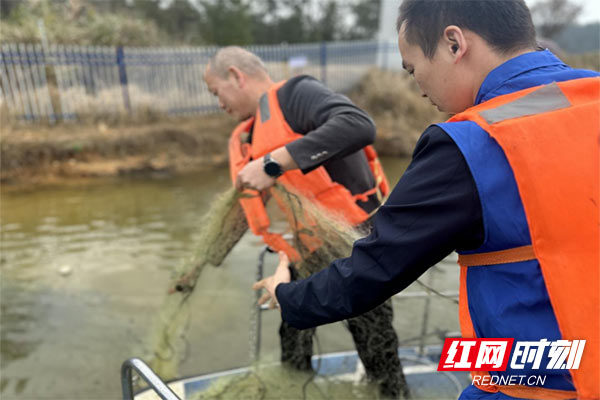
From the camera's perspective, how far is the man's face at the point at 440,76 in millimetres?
1281

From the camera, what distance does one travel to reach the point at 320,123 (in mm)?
2482

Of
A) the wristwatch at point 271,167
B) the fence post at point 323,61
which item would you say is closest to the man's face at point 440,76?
the wristwatch at point 271,167

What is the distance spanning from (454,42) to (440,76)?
0.10 metres

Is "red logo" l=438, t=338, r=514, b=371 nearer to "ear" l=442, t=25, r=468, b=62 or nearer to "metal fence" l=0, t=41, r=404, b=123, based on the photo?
"ear" l=442, t=25, r=468, b=62

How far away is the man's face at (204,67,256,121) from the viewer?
2.83 metres

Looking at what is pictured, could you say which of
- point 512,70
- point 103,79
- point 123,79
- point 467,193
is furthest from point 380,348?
point 103,79

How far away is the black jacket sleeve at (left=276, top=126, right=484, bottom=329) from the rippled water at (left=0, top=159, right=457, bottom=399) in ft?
5.98

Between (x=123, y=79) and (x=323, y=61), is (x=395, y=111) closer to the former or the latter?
(x=323, y=61)

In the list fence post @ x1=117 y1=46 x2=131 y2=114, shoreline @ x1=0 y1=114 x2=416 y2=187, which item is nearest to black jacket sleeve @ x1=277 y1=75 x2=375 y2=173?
shoreline @ x1=0 y1=114 x2=416 y2=187

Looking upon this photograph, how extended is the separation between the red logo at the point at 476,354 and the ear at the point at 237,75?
2025 millimetres

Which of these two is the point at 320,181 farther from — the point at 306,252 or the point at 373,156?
the point at 373,156

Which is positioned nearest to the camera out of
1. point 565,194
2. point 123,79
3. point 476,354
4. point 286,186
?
point 565,194

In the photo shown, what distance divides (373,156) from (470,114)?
6.00 feet

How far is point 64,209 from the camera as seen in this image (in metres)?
9.26
